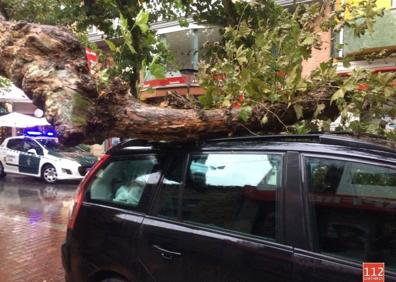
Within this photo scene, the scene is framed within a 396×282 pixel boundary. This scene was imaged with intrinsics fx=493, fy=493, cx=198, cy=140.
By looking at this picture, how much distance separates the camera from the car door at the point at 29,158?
15.8 metres

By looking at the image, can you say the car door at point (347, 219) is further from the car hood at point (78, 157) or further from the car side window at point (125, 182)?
the car hood at point (78, 157)

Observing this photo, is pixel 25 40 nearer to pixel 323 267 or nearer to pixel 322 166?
pixel 322 166

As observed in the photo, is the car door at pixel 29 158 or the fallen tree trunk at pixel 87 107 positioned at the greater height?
the fallen tree trunk at pixel 87 107

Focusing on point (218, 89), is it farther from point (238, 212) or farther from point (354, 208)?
point (354, 208)

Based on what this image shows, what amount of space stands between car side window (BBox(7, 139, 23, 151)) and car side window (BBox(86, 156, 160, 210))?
1369cm

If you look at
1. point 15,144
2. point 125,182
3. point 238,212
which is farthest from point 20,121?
point 238,212

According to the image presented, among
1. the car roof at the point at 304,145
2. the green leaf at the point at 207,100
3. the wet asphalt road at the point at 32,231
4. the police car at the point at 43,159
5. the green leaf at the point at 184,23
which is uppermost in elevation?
the green leaf at the point at 184,23

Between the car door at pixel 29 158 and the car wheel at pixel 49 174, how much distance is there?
25 cm

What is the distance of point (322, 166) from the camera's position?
273 cm

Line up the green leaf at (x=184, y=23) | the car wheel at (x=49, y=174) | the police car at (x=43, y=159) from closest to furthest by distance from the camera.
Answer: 1. the green leaf at (x=184, y=23)
2. the police car at (x=43, y=159)
3. the car wheel at (x=49, y=174)

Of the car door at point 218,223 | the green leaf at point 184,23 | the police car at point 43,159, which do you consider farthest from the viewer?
the police car at point 43,159

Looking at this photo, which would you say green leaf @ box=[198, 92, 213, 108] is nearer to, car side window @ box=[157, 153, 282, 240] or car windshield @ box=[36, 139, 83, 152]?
car side window @ box=[157, 153, 282, 240]

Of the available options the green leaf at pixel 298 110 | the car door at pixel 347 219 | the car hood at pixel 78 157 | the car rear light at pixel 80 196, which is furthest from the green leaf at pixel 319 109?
the car hood at pixel 78 157

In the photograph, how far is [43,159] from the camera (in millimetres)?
15617
